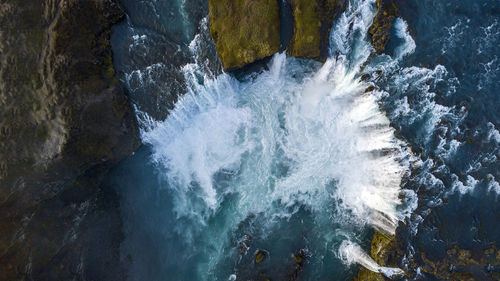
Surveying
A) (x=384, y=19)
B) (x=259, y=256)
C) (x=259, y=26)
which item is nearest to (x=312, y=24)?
(x=259, y=26)

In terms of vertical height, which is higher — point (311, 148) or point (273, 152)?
point (273, 152)

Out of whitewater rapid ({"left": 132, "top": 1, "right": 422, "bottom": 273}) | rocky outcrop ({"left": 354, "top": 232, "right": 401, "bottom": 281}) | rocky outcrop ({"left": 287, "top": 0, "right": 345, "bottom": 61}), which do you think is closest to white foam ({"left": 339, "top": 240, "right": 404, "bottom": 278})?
whitewater rapid ({"left": 132, "top": 1, "right": 422, "bottom": 273})

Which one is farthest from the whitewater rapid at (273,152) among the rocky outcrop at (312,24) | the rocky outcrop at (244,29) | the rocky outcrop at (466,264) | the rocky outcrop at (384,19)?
the rocky outcrop at (466,264)

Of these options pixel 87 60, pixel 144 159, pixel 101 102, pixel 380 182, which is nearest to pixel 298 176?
pixel 380 182

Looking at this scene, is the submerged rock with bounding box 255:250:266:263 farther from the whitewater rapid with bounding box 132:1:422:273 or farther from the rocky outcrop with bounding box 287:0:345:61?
the rocky outcrop with bounding box 287:0:345:61

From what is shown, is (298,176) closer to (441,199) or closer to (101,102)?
(441,199)

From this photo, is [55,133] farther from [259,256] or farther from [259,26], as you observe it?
[259,256]
